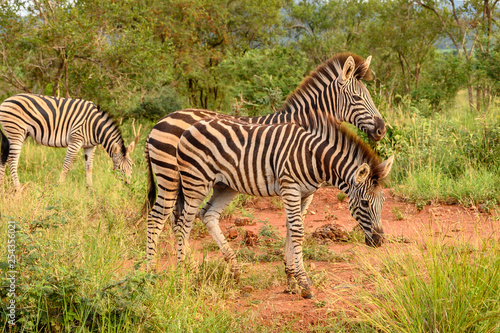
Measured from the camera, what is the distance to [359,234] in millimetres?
6355

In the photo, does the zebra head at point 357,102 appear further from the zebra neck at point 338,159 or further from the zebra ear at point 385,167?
the zebra ear at point 385,167

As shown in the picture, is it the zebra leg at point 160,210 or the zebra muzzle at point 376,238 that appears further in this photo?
the zebra leg at point 160,210

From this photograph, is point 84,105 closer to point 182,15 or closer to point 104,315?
point 104,315

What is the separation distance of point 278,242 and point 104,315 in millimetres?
3439

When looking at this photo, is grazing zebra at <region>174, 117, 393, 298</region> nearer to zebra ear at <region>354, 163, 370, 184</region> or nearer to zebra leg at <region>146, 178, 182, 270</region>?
zebra ear at <region>354, 163, 370, 184</region>

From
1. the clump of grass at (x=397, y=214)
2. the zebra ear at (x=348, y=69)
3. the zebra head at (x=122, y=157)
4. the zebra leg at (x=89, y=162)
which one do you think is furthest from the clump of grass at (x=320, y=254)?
the zebra leg at (x=89, y=162)

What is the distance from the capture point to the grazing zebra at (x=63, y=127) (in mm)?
9742

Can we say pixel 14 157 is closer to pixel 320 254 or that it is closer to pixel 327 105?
pixel 327 105

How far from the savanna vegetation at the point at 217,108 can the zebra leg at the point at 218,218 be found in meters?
0.15

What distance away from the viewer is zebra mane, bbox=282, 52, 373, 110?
6.58 meters

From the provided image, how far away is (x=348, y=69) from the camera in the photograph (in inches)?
259

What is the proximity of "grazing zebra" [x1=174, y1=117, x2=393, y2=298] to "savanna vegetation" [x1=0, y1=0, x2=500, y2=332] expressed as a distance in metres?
0.60

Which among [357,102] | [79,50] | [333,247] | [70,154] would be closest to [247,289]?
[333,247]

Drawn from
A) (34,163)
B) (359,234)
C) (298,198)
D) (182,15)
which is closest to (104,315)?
(298,198)
